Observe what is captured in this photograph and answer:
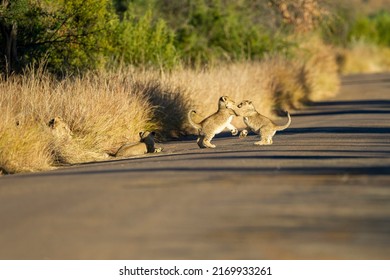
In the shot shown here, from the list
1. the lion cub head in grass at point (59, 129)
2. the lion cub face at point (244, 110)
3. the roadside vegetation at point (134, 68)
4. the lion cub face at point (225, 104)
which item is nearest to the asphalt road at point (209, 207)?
the lion cub face at point (244, 110)

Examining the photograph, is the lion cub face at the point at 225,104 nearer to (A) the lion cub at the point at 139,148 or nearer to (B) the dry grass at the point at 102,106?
(A) the lion cub at the point at 139,148

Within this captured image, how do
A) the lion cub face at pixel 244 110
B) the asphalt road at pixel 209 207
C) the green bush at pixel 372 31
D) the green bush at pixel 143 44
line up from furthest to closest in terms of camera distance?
the green bush at pixel 372 31
the green bush at pixel 143 44
the lion cub face at pixel 244 110
the asphalt road at pixel 209 207

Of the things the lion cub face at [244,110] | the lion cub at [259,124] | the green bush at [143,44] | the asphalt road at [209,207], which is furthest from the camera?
the green bush at [143,44]

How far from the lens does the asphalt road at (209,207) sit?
958 centimetres

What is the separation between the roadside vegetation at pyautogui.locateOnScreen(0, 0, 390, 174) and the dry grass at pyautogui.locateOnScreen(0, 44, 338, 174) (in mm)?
28

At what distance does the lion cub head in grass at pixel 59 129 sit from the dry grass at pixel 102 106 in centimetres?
6

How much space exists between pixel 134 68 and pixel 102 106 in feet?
23.0

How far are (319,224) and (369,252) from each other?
48.8 inches

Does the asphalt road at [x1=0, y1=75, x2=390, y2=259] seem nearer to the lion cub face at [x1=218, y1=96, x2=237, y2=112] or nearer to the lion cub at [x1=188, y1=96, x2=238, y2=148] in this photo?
the lion cub at [x1=188, y1=96, x2=238, y2=148]

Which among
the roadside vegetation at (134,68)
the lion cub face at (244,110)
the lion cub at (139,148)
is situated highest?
the roadside vegetation at (134,68)

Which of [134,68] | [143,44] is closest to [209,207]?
[134,68]

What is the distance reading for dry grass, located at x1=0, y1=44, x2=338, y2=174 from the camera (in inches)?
690

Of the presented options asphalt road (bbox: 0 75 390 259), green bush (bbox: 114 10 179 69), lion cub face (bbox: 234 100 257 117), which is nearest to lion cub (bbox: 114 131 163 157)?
asphalt road (bbox: 0 75 390 259)
